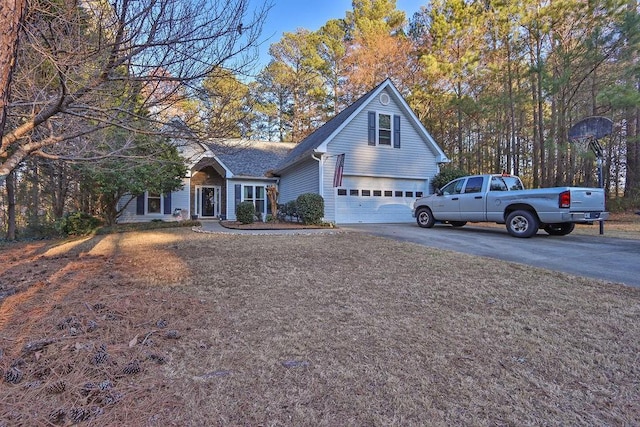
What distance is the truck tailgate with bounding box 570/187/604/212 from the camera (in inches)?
303

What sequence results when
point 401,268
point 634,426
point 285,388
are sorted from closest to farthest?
point 634,426 → point 285,388 → point 401,268

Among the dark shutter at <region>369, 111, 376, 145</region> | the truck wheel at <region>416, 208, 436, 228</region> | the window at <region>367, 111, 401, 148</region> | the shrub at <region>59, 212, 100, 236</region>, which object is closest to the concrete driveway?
the truck wheel at <region>416, 208, 436, 228</region>

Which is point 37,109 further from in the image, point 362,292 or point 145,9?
point 362,292

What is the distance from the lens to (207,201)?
1922 centimetres

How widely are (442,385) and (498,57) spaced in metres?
21.3

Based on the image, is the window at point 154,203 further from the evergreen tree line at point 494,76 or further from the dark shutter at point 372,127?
the dark shutter at point 372,127

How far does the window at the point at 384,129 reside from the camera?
14.8 m

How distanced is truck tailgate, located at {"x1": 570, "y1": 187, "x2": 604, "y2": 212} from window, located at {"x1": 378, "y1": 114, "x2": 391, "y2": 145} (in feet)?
26.7

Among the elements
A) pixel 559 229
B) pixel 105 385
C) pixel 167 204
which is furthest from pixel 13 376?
pixel 167 204

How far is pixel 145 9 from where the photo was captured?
10.5 ft

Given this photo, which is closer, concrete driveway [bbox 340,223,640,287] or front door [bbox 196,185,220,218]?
concrete driveway [bbox 340,223,640,287]

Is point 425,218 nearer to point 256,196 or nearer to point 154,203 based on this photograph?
point 256,196

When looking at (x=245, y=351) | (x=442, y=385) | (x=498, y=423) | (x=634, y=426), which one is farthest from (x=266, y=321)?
(x=634, y=426)

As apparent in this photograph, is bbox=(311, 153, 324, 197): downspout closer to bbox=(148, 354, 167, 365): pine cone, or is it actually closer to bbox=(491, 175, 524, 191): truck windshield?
bbox=(491, 175, 524, 191): truck windshield
